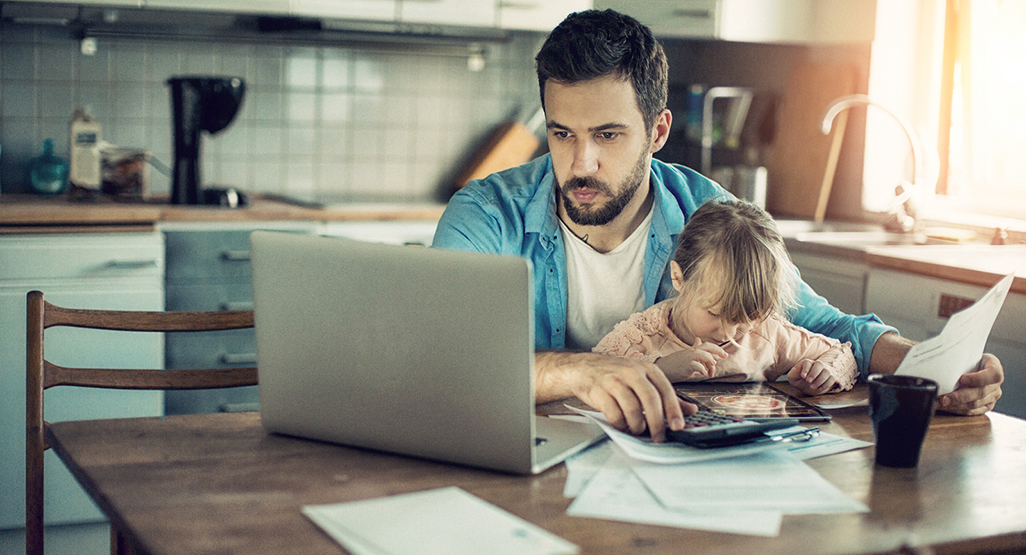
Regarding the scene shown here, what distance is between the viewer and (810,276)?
9.55 ft

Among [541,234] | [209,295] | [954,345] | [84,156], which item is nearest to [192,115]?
[84,156]

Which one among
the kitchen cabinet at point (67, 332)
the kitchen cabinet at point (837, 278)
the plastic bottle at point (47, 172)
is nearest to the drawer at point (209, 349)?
the kitchen cabinet at point (67, 332)

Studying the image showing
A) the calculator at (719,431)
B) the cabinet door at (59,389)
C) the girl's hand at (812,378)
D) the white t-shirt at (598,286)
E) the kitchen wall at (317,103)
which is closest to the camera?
the calculator at (719,431)

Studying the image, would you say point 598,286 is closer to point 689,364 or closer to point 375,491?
point 689,364

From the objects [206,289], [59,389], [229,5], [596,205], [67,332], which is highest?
[229,5]


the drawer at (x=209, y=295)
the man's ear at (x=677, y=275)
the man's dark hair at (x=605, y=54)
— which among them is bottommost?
the drawer at (x=209, y=295)

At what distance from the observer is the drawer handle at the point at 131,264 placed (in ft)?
8.50

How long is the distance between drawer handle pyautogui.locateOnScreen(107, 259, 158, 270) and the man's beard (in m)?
1.37

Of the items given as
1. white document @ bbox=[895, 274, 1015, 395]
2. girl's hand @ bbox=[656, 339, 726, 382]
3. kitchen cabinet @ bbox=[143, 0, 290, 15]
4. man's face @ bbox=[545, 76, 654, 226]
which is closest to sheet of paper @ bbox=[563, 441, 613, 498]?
girl's hand @ bbox=[656, 339, 726, 382]

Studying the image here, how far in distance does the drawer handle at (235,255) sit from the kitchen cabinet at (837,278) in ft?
5.37

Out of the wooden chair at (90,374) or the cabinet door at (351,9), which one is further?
the cabinet door at (351,9)

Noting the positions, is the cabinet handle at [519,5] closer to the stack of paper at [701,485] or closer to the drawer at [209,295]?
the drawer at [209,295]

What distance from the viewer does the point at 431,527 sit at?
2.71 feet

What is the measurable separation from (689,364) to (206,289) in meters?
1.81
